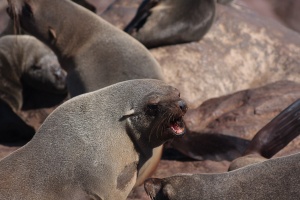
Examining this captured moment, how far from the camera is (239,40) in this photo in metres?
12.4

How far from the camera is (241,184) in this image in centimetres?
571

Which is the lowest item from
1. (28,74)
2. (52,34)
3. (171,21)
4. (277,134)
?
(28,74)

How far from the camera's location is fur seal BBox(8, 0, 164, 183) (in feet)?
30.8

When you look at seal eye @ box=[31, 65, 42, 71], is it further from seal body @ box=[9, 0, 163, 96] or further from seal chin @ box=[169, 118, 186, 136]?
seal chin @ box=[169, 118, 186, 136]

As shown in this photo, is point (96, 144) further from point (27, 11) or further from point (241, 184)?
point (27, 11)

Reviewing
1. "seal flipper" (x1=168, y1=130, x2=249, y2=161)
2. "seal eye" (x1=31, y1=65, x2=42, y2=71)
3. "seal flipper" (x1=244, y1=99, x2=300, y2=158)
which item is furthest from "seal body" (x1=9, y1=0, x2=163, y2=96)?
"seal eye" (x1=31, y1=65, x2=42, y2=71)

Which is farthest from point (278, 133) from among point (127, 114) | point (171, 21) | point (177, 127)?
point (171, 21)

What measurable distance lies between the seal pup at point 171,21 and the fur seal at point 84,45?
2051mm

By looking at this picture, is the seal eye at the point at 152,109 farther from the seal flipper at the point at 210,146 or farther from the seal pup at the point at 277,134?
the seal flipper at the point at 210,146

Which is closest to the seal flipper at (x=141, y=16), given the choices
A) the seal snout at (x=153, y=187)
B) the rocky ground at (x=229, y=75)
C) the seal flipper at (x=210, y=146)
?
the rocky ground at (x=229, y=75)

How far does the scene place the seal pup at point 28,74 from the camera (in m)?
11.5

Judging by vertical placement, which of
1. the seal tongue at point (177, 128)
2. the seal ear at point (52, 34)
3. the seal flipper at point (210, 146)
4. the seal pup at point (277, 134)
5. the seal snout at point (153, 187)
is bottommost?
the seal flipper at point (210, 146)

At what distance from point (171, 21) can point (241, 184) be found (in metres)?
6.70

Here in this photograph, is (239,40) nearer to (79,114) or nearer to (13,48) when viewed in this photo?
(13,48)
